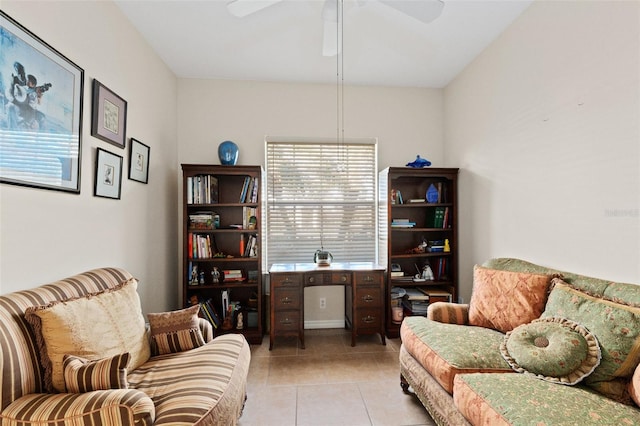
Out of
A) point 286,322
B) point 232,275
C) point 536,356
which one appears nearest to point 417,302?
point 286,322

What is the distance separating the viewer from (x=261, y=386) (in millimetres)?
2299

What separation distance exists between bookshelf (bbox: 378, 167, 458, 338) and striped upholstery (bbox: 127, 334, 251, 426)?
1921 millimetres

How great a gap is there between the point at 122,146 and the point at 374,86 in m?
2.70

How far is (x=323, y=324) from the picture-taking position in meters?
3.51

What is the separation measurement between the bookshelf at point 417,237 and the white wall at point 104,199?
2313 millimetres

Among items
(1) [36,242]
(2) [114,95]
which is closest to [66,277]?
(1) [36,242]

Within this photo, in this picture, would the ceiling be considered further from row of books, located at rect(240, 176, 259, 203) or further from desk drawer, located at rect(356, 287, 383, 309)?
desk drawer, located at rect(356, 287, 383, 309)

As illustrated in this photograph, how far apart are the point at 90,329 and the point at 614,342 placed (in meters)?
2.41

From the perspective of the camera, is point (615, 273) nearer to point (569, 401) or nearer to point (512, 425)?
point (569, 401)

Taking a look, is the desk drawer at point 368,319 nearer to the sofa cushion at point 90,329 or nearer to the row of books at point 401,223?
the row of books at point 401,223

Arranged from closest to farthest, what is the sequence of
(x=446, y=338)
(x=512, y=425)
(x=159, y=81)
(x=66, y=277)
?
(x=512, y=425)
(x=66, y=277)
(x=446, y=338)
(x=159, y=81)

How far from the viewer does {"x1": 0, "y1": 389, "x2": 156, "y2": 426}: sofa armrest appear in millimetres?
1049

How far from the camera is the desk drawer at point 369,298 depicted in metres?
3.00

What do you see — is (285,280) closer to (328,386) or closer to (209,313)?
(209,313)
